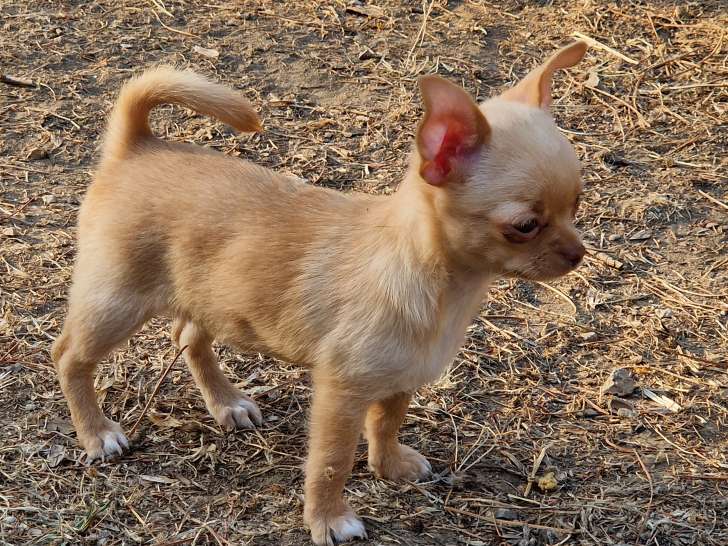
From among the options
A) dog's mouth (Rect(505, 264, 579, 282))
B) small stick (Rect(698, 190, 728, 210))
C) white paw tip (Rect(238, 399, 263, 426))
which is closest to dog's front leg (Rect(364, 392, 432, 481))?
white paw tip (Rect(238, 399, 263, 426))

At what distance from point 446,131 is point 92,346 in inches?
69.9

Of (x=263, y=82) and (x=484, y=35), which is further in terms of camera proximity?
(x=484, y=35)

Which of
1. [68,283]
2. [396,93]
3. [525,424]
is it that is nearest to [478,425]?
[525,424]

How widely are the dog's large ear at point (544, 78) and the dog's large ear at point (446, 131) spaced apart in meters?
0.43

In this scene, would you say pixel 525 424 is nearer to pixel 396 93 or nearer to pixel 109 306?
pixel 109 306

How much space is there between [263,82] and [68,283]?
7.93 ft

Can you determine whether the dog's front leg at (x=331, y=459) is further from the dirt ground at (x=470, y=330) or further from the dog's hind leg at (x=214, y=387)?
the dog's hind leg at (x=214, y=387)

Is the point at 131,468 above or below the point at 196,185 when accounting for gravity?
below

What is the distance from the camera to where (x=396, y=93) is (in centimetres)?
689

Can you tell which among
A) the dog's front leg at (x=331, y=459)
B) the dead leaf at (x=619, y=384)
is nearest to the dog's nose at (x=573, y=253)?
the dog's front leg at (x=331, y=459)

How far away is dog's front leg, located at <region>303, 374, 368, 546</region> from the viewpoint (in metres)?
3.59

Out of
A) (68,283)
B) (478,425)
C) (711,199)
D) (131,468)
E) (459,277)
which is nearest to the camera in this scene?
(459,277)

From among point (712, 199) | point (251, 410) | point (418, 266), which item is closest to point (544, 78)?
point (418, 266)

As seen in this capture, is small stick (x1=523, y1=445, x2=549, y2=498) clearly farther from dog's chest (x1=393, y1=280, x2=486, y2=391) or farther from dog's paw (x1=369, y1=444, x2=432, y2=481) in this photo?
dog's chest (x1=393, y1=280, x2=486, y2=391)
